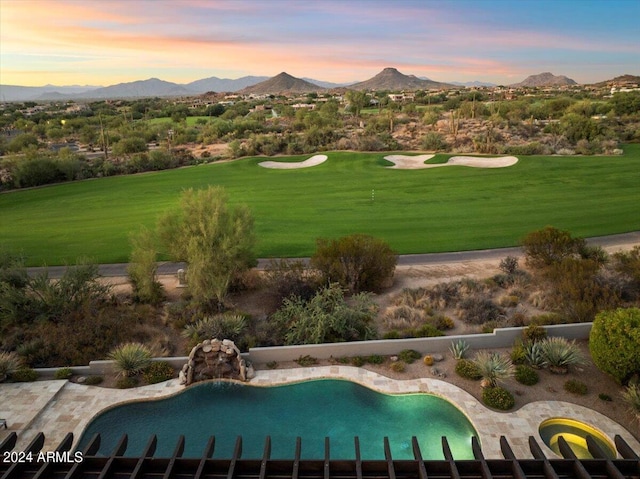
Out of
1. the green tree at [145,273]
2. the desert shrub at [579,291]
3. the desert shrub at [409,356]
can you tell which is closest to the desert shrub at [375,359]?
the desert shrub at [409,356]

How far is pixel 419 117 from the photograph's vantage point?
248 feet

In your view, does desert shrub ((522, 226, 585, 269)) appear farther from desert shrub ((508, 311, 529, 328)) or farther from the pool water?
the pool water

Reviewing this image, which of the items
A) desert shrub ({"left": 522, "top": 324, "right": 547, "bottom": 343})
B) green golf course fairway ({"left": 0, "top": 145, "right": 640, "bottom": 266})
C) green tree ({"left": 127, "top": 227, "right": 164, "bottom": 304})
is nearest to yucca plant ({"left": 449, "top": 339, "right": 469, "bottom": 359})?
desert shrub ({"left": 522, "top": 324, "right": 547, "bottom": 343})

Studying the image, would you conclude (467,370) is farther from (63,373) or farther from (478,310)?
(63,373)

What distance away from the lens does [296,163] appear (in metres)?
43.3

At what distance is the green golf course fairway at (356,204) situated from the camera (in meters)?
22.9

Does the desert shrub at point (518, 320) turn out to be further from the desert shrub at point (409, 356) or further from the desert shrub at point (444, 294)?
the desert shrub at point (409, 356)

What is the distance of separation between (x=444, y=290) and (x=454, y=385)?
224 inches

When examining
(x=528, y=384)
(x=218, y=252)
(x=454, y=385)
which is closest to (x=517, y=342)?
(x=528, y=384)

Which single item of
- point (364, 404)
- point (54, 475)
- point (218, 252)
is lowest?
point (364, 404)

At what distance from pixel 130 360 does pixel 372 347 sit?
7.65 metres

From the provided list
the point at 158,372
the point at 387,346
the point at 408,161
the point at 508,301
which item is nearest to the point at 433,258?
the point at 508,301

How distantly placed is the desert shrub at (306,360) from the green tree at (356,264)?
4.64 m

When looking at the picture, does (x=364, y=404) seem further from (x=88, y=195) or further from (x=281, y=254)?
(x=88, y=195)
